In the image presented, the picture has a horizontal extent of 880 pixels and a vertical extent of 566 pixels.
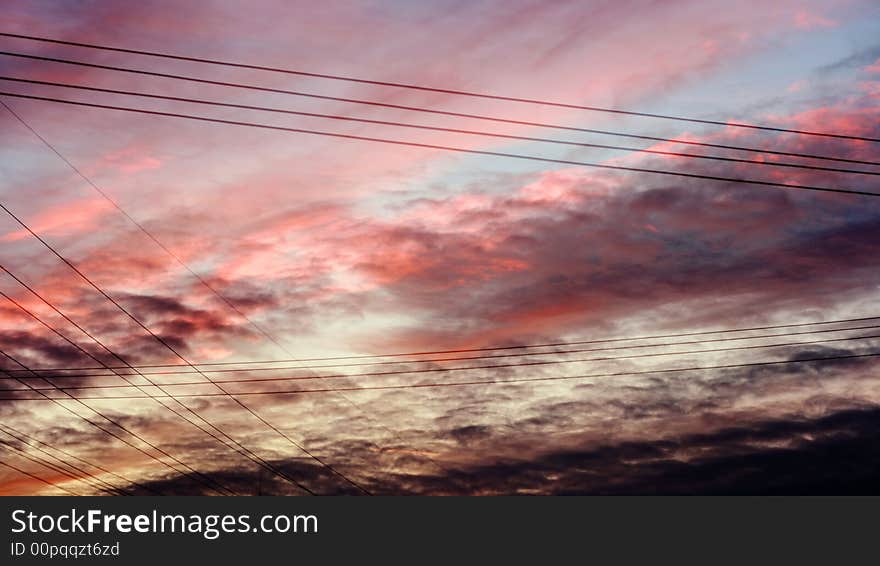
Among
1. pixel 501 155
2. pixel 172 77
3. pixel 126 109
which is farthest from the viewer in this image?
pixel 501 155

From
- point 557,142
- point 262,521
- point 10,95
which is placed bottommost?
point 262,521

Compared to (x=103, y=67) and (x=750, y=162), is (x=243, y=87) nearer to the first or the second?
(x=103, y=67)

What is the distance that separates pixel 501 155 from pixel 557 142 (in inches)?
122

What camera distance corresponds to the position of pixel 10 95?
38812 millimetres

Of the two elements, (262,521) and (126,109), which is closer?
(126,109)

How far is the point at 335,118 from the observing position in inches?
1569

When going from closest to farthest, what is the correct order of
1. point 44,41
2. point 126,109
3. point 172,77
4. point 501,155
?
point 44,41 → point 172,77 → point 126,109 → point 501,155

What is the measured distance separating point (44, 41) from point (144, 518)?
70.1 feet

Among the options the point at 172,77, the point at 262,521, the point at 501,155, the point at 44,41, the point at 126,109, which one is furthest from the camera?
the point at 262,521

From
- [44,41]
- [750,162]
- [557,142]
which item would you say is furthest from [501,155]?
[44,41]

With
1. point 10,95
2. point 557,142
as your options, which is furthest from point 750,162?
point 10,95

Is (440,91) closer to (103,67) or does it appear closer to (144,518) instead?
(103,67)

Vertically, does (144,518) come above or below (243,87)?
below

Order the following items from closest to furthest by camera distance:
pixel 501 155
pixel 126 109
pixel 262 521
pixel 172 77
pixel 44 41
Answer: pixel 44 41 < pixel 172 77 < pixel 126 109 < pixel 501 155 < pixel 262 521
